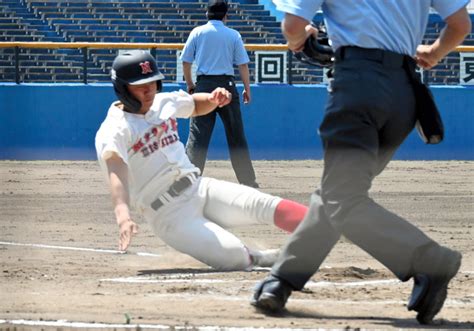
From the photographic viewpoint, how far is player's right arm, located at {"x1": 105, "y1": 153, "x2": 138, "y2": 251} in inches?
216

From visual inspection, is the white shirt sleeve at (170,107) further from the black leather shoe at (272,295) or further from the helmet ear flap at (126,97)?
the black leather shoe at (272,295)

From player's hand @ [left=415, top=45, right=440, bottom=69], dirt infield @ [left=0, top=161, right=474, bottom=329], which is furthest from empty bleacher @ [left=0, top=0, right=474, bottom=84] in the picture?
player's hand @ [left=415, top=45, right=440, bottom=69]

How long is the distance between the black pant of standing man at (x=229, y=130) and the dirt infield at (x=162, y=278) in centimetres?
49

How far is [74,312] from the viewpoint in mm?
5281

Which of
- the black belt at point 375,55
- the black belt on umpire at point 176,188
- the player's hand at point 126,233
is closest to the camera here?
the black belt at point 375,55

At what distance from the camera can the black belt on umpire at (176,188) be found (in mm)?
6621

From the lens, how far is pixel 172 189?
6.64 m

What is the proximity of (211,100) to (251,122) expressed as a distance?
1090 centimetres

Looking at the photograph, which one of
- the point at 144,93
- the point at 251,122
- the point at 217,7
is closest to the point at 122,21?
the point at 251,122

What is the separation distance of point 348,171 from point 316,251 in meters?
0.49

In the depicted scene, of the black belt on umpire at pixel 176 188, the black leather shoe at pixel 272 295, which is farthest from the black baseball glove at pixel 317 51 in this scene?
the black belt on umpire at pixel 176 188

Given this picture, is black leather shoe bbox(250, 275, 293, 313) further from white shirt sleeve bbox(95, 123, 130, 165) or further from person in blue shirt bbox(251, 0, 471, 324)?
white shirt sleeve bbox(95, 123, 130, 165)

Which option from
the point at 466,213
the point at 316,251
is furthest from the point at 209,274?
the point at 466,213

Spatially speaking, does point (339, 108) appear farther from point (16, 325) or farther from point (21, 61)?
point (21, 61)
